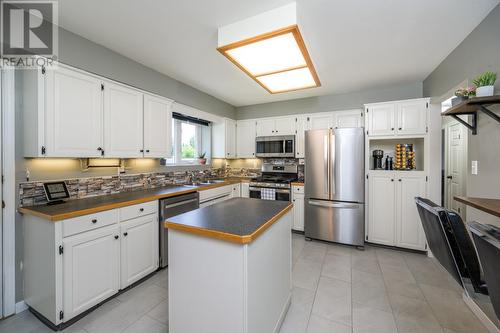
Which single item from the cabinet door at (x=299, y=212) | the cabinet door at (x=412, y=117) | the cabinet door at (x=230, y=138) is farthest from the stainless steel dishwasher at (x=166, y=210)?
the cabinet door at (x=412, y=117)

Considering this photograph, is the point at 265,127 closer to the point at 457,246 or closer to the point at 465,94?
the point at 465,94

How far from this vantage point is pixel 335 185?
130 inches

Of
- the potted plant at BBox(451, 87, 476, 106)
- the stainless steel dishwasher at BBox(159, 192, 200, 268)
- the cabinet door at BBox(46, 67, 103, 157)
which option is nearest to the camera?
the potted plant at BBox(451, 87, 476, 106)

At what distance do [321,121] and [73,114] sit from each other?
364cm

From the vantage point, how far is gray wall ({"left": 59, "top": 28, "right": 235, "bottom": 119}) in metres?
2.05

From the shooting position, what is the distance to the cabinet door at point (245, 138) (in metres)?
4.56

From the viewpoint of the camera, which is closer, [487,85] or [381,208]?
[487,85]

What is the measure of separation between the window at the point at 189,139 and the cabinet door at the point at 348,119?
2599mm

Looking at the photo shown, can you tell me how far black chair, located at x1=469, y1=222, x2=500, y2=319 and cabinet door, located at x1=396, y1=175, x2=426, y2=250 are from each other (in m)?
2.44

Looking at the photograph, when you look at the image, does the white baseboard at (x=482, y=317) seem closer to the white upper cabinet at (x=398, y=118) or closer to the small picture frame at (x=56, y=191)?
the white upper cabinet at (x=398, y=118)

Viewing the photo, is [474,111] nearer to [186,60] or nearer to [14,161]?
[186,60]

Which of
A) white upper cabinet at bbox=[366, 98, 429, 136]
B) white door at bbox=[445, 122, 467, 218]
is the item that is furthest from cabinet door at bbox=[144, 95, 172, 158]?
white door at bbox=[445, 122, 467, 218]

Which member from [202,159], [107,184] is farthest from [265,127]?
[107,184]

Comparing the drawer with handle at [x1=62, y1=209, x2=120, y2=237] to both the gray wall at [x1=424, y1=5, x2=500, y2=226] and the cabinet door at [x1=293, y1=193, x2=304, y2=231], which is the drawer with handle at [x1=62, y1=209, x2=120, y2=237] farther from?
the gray wall at [x1=424, y1=5, x2=500, y2=226]
